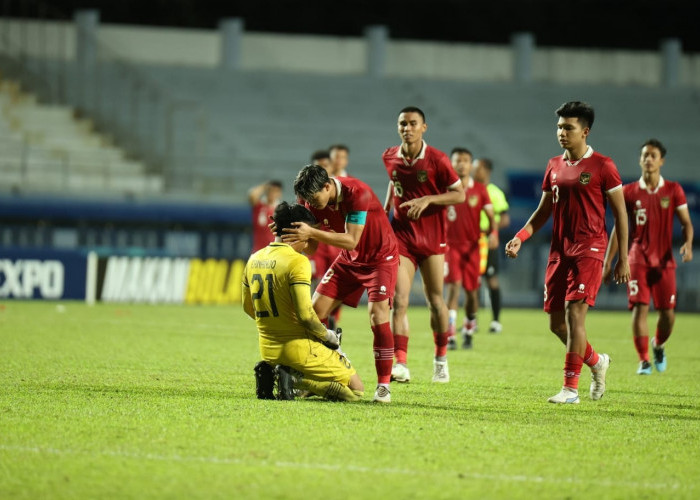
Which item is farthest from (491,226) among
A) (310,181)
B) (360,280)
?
(310,181)

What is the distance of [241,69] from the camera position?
116ft

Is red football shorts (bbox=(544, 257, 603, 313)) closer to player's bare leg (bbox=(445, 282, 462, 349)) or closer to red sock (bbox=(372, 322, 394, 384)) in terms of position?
red sock (bbox=(372, 322, 394, 384))

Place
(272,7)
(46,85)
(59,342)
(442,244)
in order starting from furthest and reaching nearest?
(272,7)
(46,85)
(59,342)
(442,244)

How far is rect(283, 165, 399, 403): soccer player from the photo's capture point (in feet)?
25.8

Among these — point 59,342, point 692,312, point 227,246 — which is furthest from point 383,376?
point 692,312

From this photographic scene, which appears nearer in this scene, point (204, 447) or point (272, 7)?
point (204, 447)

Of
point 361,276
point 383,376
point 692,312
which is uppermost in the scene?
point 361,276

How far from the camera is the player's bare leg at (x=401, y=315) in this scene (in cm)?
954

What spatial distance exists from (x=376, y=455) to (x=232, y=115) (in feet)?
93.5

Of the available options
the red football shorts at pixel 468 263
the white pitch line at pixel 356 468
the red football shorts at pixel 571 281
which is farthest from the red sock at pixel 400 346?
the red football shorts at pixel 468 263

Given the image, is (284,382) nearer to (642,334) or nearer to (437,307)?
(437,307)

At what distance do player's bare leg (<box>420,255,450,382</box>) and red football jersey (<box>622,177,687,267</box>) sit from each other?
249 cm

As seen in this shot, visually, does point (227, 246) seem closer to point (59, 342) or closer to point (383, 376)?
point (59, 342)

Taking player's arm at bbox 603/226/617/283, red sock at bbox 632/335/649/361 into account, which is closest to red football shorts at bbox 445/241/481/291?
red sock at bbox 632/335/649/361
